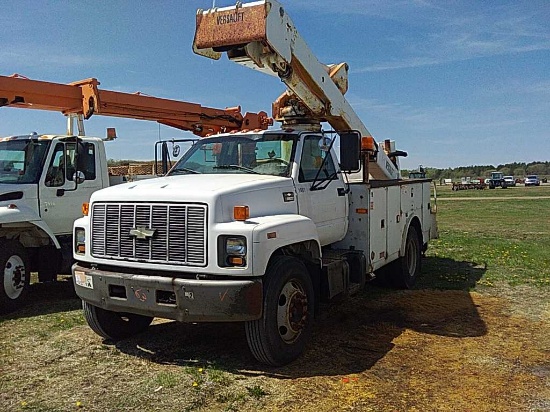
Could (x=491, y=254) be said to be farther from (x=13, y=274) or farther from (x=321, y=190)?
(x=13, y=274)

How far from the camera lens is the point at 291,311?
5594 mm

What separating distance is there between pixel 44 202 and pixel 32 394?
161 inches

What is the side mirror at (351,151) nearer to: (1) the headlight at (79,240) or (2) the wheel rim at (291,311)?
(2) the wheel rim at (291,311)

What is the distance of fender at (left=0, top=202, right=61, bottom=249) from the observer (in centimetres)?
771

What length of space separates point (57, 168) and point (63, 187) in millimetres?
294

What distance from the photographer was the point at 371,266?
7.55 m

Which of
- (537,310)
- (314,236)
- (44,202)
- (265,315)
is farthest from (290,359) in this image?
(44,202)

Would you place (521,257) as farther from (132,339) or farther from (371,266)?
(132,339)

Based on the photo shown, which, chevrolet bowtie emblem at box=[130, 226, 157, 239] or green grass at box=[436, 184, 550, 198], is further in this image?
green grass at box=[436, 184, 550, 198]

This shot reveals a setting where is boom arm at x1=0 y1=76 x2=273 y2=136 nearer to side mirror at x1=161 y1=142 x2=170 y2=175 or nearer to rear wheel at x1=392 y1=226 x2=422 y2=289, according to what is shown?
side mirror at x1=161 y1=142 x2=170 y2=175

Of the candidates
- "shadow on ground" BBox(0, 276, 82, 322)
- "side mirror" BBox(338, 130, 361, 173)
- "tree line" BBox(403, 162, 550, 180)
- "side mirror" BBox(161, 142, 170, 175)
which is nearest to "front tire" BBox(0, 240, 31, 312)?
"shadow on ground" BBox(0, 276, 82, 322)

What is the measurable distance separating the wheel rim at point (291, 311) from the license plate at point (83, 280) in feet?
6.11

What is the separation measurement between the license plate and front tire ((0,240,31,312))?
2.40 meters

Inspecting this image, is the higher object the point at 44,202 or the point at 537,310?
the point at 44,202
